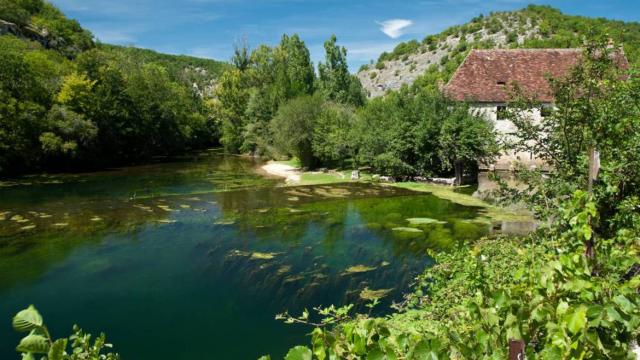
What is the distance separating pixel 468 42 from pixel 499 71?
37342 mm

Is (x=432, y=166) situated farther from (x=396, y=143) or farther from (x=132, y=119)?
(x=132, y=119)

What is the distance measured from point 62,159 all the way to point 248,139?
18166mm

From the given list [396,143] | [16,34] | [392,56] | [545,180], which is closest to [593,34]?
[545,180]

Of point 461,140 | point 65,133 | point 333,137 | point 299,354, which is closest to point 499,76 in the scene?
point 461,140

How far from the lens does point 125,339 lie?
10.1 metres

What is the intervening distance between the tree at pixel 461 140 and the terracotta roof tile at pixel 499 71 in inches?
143

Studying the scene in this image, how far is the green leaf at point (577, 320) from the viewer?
7.59ft

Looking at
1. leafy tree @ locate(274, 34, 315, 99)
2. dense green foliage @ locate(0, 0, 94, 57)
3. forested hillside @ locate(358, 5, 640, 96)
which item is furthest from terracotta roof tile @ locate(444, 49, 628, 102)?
dense green foliage @ locate(0, 0, 94, 57)

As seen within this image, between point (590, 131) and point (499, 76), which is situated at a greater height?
point (499, 76)

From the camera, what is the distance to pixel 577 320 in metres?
2.33

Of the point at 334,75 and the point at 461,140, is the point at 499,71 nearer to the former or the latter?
the point at 461,140

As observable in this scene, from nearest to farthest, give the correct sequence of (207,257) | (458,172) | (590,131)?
(590,131)
(207,257)
(458,172)

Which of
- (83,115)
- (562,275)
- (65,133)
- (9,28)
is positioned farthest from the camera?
(9,28)

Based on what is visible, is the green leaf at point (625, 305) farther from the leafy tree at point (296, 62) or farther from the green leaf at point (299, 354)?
the leafy tree at point (296, 62)
